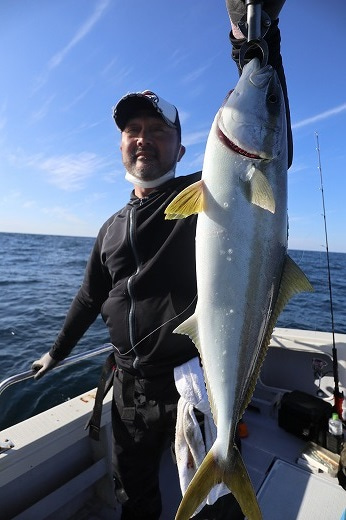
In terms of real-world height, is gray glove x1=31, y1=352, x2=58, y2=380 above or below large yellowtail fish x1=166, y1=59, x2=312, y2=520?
below

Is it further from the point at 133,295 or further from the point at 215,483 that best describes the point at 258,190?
the point at 215,483

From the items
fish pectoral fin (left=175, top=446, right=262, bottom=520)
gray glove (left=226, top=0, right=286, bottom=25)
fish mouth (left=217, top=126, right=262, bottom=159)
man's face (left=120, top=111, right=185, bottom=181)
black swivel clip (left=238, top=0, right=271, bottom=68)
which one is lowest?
fish pectoral fin (left=175, top=446, right=262, bottom=520)

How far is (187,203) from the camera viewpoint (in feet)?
5.49

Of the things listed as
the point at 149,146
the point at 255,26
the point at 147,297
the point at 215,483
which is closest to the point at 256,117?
the point at 255,26

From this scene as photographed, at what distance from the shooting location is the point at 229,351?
5.49 ft

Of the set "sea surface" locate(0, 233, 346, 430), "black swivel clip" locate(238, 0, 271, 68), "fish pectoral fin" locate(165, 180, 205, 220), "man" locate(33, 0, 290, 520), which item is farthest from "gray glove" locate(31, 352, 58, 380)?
"sea surface" locate(0, 233, 346, 430)

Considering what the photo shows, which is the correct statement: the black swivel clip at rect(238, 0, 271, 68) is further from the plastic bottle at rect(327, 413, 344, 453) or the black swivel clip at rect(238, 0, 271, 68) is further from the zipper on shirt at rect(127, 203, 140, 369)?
the plastic bottle at rect(327, 413, 344, 453)

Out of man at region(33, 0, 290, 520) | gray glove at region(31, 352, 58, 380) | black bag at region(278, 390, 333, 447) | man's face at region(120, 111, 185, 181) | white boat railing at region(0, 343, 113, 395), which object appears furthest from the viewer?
black bag at region(278, 390, 333, 447)

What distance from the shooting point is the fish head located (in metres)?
1.71

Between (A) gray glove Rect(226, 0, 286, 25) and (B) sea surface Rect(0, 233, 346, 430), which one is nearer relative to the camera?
(A) gray glove Rect(226, 0, 286, 25)

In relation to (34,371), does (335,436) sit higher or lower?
lower

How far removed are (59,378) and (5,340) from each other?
3217mm

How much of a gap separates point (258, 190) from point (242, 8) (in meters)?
1.03

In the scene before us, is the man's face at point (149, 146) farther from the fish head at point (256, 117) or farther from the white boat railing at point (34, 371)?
the white boat railing at point (34, 371)
